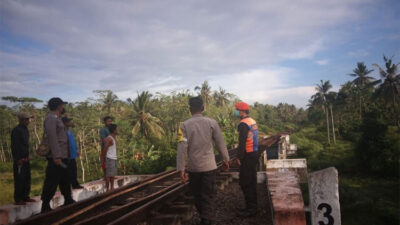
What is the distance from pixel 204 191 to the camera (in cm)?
350

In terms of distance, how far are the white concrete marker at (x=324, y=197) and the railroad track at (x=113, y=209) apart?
87.4 inches

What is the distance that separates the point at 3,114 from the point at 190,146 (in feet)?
169

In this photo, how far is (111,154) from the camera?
6148 millimetres

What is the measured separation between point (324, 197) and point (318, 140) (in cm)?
5931

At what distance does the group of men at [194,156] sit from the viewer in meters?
3.51

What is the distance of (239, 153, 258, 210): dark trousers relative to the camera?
4141mm

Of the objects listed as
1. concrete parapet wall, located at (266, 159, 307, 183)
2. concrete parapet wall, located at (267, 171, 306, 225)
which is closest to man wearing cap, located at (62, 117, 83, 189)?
concrete parapet wall, located at (267, 171, 306, 225)

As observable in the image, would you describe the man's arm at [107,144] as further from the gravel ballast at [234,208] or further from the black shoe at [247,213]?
the black shoe at [247,213]

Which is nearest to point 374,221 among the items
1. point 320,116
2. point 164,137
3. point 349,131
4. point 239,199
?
point 239,199

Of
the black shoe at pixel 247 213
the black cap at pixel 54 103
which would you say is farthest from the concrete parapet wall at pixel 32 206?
the black shoe at pixel 247 213

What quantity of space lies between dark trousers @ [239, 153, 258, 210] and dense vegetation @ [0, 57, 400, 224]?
1762 cm

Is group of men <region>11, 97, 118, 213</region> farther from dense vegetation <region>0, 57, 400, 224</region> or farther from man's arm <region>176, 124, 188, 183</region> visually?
dense vegetation <region>0, 57, 400, 224</region>

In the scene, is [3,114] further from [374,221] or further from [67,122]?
[374,221]

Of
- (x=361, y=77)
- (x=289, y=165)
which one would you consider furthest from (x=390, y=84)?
(x=289, y=165)
